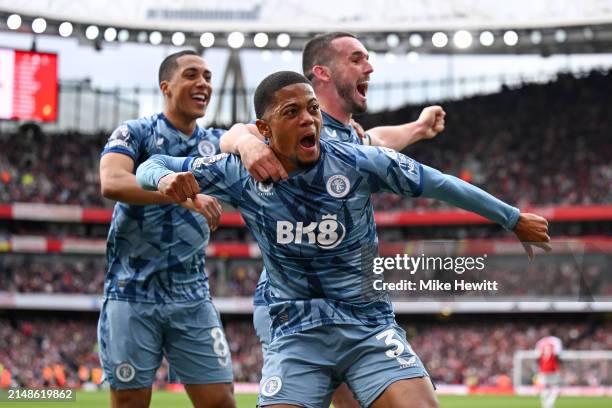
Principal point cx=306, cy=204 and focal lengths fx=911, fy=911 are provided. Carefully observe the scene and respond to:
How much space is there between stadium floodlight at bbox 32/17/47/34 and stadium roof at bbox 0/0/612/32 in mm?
238

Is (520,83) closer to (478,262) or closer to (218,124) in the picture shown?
(218,124)

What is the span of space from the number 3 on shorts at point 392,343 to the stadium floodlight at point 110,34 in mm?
32725

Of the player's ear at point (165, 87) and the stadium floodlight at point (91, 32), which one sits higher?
the stadium floodlight at point (91, 32)

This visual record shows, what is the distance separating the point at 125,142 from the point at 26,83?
2994 centimetres

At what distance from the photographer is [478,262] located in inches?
190

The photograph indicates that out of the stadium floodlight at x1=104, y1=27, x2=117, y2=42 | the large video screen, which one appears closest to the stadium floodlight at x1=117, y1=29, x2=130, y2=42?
the stadium floodlight at x1=104, y1=27, x2=117, y2=42

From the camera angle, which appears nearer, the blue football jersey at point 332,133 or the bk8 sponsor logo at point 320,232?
the bk8 sponsor logo at point 320,232

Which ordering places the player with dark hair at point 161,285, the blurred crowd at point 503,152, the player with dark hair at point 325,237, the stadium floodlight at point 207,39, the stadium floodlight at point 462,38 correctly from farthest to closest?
1. the blurred crowd at point 503,152
2. the stadium floodlight at point 207,39
3. the stadium floodlight at point 462,38
4. the player with dark hair at point 161,285
5. the player with dark hair at point 325,237

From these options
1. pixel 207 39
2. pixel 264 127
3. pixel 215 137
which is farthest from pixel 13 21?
pixel 264 127

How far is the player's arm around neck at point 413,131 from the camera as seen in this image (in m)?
6.30

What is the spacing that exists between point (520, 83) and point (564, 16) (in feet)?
28.9

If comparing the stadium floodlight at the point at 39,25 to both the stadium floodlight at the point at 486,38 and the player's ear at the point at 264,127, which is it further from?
the player's ear at the point at 264,127

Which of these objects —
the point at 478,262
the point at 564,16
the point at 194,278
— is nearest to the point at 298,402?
the point at 478,262

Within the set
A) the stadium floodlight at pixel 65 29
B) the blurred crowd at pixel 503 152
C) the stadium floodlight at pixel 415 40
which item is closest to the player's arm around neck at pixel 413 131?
the stadium floodlight at pixel 415 40
